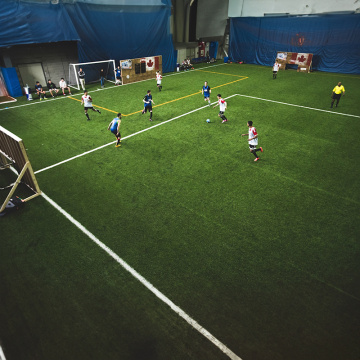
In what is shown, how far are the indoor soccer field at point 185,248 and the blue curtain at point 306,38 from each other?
2100cm

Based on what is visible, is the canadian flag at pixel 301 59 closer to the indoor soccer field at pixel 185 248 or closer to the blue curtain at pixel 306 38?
the blue curtain at pixel 306 38

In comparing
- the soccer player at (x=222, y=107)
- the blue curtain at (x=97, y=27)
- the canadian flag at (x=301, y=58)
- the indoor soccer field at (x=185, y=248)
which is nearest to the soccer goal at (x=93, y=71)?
the blue curtain at (x=97, y=27)

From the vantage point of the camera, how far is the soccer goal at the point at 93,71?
2500 cm

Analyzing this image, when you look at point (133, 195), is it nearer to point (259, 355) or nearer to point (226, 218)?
point (226, 218)

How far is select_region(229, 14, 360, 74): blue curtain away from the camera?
92.0 feet

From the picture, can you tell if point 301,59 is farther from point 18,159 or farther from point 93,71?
point 18,159

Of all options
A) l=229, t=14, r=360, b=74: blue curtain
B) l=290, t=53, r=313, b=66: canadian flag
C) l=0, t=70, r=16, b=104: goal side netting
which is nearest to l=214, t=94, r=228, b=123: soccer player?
l=0, t=70, r=16, b=104: goal side netting

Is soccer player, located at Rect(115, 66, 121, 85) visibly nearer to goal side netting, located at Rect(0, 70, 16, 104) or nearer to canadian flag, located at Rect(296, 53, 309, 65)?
goal side netting, located at Rect(0, 70, 16, 104)

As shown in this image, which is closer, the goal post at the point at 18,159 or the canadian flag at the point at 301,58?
the goal post at the point at 18,159

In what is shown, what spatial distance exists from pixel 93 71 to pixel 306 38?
84.4 feet

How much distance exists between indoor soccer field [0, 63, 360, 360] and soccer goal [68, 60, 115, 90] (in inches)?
554

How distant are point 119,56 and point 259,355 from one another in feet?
96.7

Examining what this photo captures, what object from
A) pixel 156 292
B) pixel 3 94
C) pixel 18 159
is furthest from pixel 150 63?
pixel 156 292

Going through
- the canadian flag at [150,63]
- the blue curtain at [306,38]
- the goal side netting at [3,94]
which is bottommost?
the goal side netting at [3,94]
